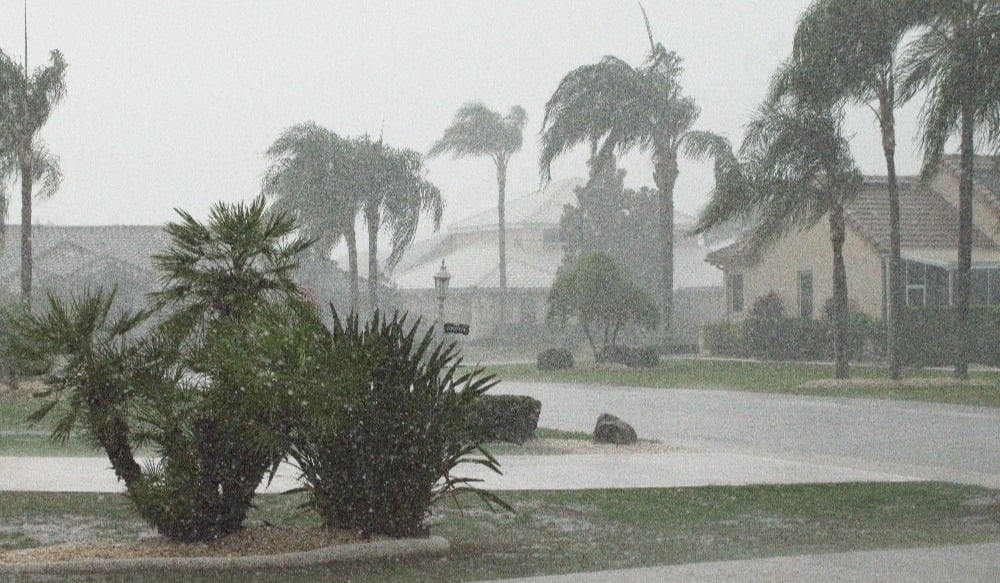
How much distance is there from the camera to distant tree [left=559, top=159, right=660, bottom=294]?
77688mm

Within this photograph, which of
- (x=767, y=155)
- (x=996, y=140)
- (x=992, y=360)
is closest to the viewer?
(x=996, y=140)

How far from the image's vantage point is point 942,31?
34.7 m

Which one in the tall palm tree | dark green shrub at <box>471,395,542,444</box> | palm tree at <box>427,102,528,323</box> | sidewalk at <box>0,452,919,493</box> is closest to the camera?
sidewalk at <box>0,452,919,493</box>

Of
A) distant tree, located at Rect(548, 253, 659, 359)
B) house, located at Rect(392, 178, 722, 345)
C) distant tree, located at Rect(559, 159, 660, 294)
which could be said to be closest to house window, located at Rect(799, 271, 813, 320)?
distant tree, located at Rect(548, 253, 659, 359)

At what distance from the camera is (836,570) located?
927 centimetres

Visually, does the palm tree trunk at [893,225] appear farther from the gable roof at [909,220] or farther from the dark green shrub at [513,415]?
the dark green shrub at [513,415]

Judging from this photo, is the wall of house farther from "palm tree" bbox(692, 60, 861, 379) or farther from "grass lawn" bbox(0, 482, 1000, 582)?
"grass lawn" bbox(0, 482, 1000, 582)

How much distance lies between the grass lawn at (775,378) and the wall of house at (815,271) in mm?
3886

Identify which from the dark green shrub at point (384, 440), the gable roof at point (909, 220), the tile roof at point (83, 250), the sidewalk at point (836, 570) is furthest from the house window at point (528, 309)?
the sidewalk at point (836, 570)

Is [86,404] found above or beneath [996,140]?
beneath

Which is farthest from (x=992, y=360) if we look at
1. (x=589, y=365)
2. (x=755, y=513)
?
(x=755, y=513)

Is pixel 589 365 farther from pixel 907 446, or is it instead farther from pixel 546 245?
pixel 546 245

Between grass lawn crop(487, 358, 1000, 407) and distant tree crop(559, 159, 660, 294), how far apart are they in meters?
25.3

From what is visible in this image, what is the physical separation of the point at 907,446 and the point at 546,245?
225ft
